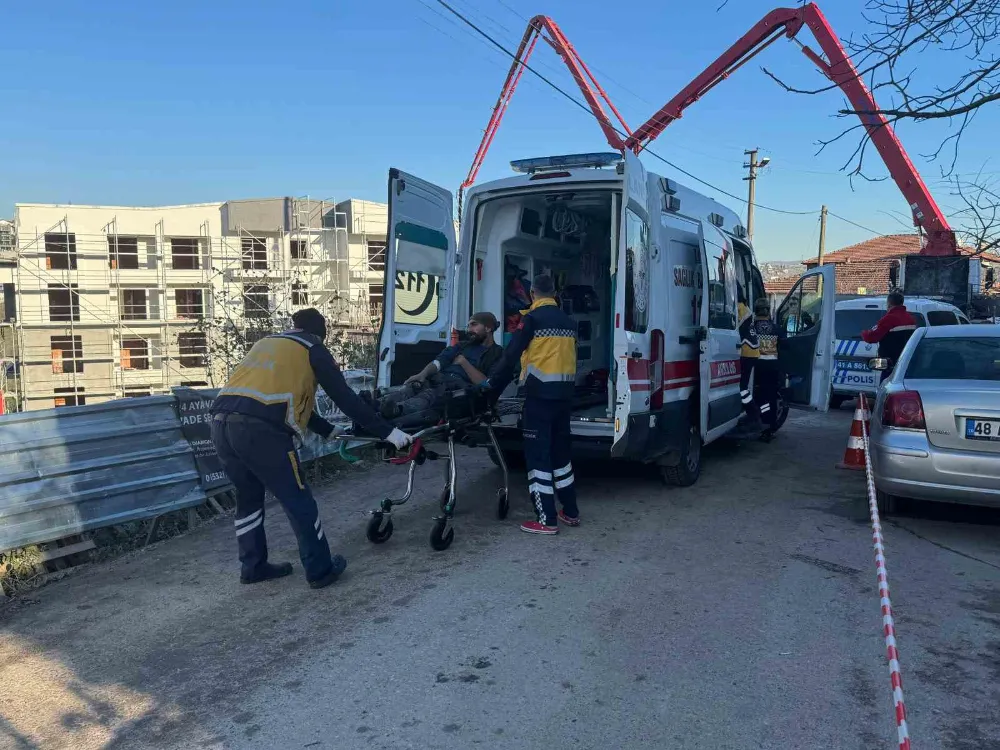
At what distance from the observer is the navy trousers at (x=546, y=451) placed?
5422 mm

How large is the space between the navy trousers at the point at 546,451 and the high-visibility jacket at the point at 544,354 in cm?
10

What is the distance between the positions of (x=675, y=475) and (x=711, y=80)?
19.0 metres

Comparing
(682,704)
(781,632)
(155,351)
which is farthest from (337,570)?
(155,351)

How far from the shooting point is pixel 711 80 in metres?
22.3

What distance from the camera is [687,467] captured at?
6.81 meters

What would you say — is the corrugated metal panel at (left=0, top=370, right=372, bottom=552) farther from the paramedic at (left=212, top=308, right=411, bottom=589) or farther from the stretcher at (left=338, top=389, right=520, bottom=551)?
the stretcher at (left=338, top=389, right=520, bottom=551)

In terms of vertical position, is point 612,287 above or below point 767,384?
above

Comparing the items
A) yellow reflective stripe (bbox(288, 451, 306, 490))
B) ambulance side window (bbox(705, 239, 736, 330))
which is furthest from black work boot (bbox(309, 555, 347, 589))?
ambulance side window (bbox(705, 239, 736, 330))

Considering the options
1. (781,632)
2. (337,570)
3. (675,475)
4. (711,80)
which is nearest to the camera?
(781,632)

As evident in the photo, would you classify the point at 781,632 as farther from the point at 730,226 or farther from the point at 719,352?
the point at 730,226

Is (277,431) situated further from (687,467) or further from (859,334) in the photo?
(859,334)

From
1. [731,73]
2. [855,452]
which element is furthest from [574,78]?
[855,452]

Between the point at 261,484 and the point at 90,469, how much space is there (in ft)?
4.51

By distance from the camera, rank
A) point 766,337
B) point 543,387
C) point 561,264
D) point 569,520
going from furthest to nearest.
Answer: point 766,337
point 561,264
point 569,520
point 543,387
